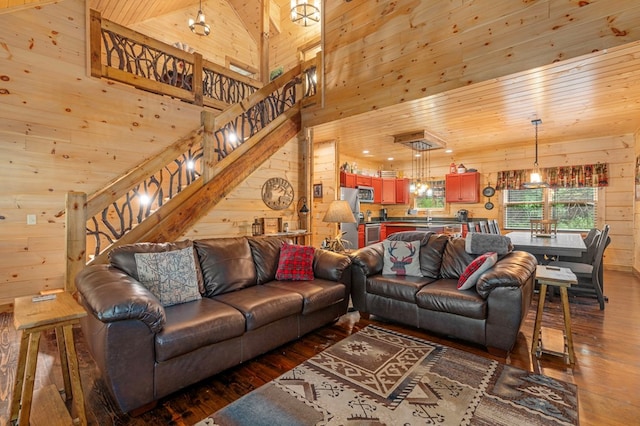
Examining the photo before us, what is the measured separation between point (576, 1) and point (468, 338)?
3.32 m

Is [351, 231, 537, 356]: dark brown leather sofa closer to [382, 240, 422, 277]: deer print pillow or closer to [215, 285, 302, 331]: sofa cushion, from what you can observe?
[382, 240, 422, 277]: deer print pillow

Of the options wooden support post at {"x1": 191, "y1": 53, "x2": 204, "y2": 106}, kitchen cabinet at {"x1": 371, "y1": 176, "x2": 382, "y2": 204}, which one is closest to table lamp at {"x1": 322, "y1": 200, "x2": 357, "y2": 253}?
wooden support post at {"x1": 191, "y1": 53, "x2": 204, "y2": 106}

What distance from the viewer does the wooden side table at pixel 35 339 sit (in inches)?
61.3

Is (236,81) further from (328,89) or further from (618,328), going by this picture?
(618,328)

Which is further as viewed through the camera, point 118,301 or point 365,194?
point 365,194

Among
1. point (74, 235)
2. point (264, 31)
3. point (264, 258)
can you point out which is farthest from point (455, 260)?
point (264, 31)

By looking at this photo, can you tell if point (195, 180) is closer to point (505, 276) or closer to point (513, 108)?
point (505, 276)

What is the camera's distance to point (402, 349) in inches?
107

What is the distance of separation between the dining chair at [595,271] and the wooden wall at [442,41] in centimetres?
232

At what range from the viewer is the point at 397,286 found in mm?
3188

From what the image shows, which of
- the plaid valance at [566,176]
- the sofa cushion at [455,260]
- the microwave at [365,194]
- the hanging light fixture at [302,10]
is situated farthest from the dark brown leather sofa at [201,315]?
the plaid valance at [566,176]

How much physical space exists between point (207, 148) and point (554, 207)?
721 centimetres

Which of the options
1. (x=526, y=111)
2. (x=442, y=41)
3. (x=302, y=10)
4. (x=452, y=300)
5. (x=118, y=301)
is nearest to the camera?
(x=118, y=301)

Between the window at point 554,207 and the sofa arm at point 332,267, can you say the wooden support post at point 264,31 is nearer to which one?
the sofa arm at point 332,267
